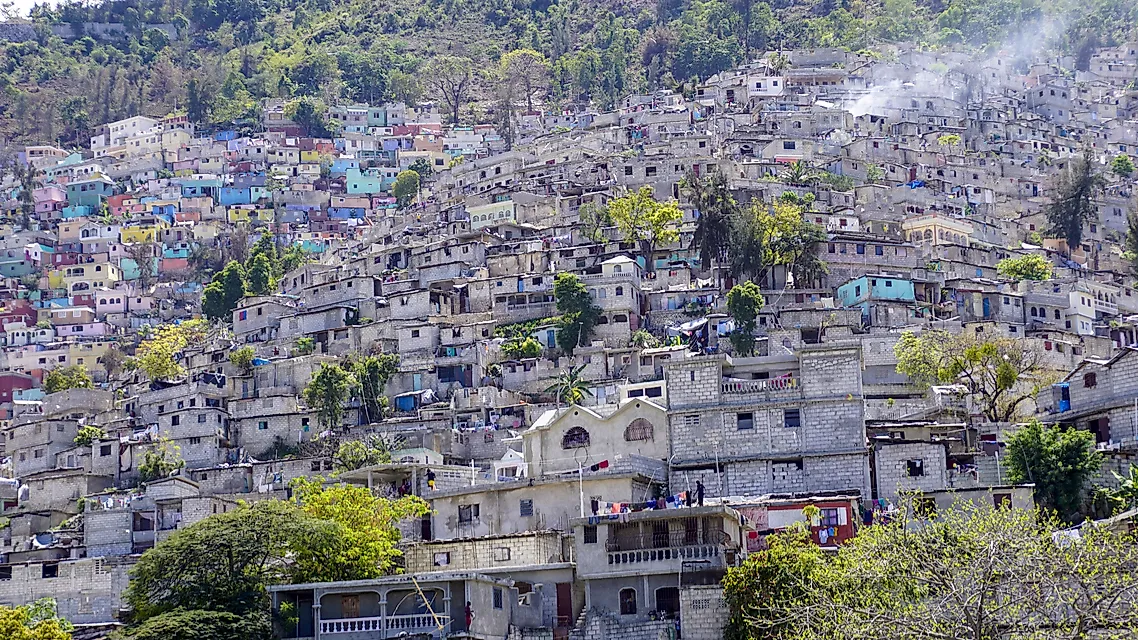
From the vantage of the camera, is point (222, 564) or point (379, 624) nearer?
point (379, 624)

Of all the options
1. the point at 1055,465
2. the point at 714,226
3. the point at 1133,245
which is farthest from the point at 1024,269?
the point at 1055,465

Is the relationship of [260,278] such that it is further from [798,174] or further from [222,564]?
[222,564]

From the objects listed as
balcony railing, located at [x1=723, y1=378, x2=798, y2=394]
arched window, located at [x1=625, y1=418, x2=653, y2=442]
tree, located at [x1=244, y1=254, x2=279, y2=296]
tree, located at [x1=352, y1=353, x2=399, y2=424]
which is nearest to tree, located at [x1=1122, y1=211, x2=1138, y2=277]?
tree, located at [x1=352, y1=353, x2=399, y2=424]

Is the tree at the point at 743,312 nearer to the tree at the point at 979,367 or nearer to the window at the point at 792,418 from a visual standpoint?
the tree at the point at 979,367

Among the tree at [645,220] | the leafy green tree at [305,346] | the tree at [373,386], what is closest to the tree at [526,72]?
the tree at [645,220]

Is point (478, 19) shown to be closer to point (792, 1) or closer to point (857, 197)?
point (792, 1)

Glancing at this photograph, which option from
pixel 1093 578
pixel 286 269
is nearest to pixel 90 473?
pixel 286 269
